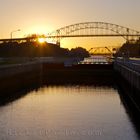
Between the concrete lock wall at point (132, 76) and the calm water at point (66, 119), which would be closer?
the calm water at point (66, 119)

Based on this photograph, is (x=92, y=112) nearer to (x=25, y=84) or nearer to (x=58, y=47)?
(x=25, y=84)

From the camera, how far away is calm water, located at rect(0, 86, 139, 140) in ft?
85.1

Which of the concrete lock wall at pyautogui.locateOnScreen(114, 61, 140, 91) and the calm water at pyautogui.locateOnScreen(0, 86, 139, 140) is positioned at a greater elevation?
the concrete lock wall at pyautogui.locateOnScreen(114, 61, 140, 91)

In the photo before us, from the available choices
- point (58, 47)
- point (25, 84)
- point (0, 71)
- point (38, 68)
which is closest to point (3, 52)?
point (58, 47)

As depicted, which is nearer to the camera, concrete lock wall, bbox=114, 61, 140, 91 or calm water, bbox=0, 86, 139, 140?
calm water, bbox=0, 86, 139, 140

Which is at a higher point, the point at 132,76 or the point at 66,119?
the point at 132,76

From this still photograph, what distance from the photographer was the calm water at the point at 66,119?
85.1ft

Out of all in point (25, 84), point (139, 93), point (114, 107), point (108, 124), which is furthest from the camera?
point (25, 84)

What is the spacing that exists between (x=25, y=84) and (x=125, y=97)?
60.7 feet

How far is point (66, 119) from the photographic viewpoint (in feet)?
100

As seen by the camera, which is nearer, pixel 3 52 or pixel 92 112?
pixel 92 112

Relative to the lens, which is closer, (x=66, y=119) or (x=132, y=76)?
(x=66, y=119)

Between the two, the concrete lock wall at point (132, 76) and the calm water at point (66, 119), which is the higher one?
the concrete lock wall at point (132, 76)

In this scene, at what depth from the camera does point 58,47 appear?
182000 mm
